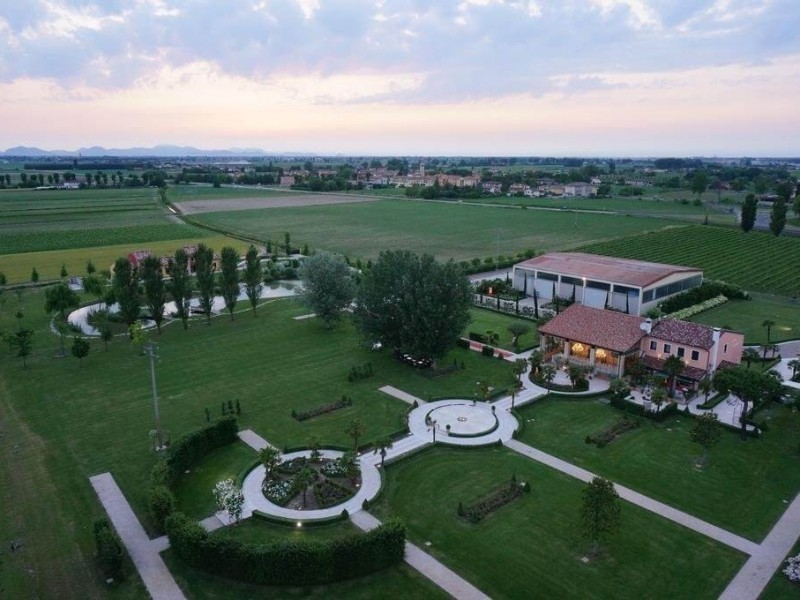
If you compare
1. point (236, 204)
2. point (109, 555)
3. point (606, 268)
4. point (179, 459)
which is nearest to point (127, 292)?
point (179, 459)

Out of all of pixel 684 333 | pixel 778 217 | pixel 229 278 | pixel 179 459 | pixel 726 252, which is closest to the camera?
pixel 179 459

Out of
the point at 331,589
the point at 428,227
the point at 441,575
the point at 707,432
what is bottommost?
the point at 331,589

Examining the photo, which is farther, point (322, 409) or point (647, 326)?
point (647, 326)

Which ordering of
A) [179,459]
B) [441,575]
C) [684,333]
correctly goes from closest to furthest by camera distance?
1. [441,575]
2. [179,459]
3. [684,333]

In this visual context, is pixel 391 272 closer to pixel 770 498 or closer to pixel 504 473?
pixel 504 473

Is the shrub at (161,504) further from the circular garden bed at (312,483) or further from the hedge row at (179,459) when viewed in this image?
the circular garden bed at (312,483)

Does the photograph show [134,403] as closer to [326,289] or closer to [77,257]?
[326,289]

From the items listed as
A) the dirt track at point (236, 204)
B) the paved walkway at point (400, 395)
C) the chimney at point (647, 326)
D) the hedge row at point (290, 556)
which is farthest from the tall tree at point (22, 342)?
the dirt track at point (236, 204)
